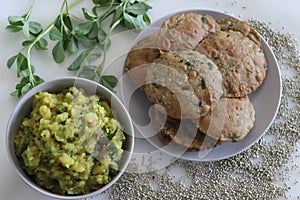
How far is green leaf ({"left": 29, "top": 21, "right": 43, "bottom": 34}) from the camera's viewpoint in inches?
91.7

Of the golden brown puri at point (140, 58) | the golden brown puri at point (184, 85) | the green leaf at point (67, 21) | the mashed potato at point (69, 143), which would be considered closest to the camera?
the mashed potato at point (69, 143)

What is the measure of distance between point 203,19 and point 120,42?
1.34ft

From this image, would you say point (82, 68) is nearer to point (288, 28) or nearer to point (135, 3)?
point (135, 3)

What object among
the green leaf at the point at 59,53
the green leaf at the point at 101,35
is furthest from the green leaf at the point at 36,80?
the green leaf at the point at 101,35

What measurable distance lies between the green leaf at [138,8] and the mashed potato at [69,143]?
541 millimetres

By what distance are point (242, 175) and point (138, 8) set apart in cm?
92

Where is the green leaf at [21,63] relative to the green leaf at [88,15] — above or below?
below

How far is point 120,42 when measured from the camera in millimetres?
2420

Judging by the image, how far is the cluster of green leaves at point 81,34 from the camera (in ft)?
7.50

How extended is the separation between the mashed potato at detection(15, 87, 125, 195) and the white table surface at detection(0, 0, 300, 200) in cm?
27

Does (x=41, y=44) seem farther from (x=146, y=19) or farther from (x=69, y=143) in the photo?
(x=69, y=143)

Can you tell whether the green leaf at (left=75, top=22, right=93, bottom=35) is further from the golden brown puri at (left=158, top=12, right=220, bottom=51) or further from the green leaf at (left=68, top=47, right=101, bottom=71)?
the golden brown puri at (left=158, top=12, right=220, bottom=51)

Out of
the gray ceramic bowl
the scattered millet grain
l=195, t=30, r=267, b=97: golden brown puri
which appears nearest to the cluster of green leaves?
the gray ceramic bowl

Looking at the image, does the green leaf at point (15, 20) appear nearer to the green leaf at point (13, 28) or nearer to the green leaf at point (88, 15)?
the green leaf at point (13, 28)
